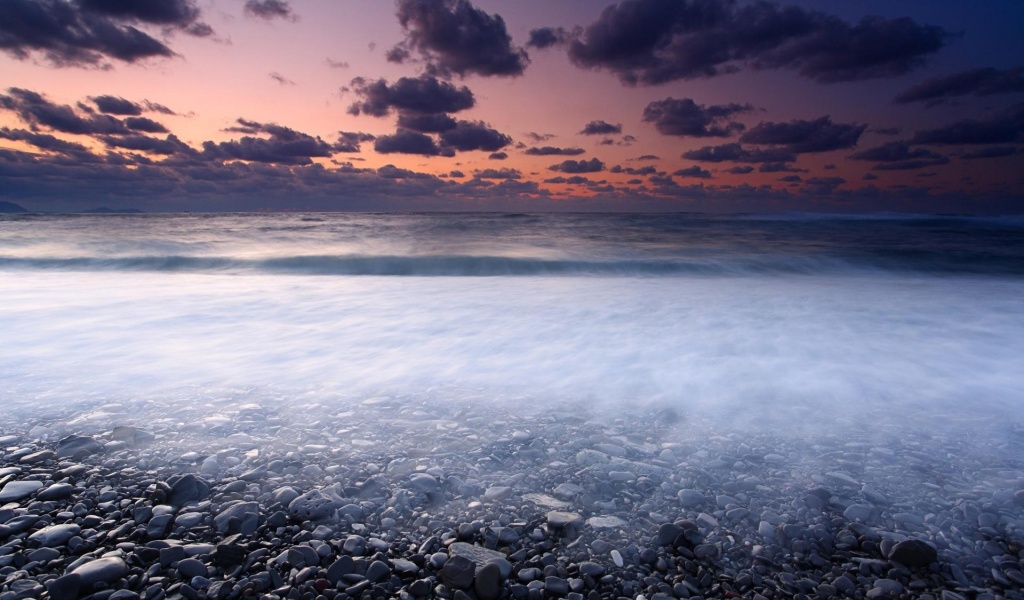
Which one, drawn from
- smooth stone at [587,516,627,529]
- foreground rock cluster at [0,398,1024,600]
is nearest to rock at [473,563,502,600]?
foreground rock cluster at [0,398,1024,600]

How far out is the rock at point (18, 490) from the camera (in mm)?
2174

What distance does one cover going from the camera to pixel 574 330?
18.3 feet

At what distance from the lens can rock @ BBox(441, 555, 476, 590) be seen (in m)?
1.71

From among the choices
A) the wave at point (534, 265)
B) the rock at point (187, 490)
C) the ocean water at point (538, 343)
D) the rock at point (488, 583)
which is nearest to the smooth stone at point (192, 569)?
the rock at point (187, 490)

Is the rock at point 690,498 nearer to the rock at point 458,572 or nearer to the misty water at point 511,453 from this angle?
the misty water at point 511,453

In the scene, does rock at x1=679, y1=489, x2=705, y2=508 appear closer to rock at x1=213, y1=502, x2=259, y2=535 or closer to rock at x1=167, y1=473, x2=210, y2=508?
rock at x1=213, y1=502, x2=259, y2=535

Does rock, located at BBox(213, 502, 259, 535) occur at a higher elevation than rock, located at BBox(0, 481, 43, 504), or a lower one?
higher

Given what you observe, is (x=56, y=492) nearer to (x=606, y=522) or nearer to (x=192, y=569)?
(x=192, y=569)

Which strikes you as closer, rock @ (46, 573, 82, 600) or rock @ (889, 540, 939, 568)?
rock @ (46, 573, 82, 600)

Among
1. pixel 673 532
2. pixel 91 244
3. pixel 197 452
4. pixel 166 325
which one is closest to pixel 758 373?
pixel 673 532

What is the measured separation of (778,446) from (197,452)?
120 inches

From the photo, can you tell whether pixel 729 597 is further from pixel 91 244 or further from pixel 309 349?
pixel 91 244

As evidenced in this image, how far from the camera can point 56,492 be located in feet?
7.29

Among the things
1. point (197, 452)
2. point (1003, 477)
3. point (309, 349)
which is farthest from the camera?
point (309, 349)
